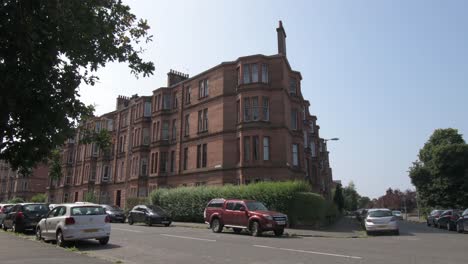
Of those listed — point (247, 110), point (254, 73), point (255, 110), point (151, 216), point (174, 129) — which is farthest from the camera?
point (174, 129)

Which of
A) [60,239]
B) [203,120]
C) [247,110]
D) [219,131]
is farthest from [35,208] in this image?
[203,120]

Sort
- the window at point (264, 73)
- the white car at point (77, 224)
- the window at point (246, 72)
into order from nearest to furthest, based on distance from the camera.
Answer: the white car at point (77, 224) < the window at point (264, 73) < the window at point (246, 72)

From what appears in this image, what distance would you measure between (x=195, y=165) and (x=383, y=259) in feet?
96.9

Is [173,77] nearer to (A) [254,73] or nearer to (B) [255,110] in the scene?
(A) [254,73]

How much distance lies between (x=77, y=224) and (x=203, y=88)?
27398 mm

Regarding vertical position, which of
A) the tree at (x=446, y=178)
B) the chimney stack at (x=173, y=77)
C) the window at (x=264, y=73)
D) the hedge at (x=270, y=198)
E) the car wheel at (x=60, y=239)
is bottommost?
the car wheel at (x=60, y=239)

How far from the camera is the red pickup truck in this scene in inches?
789

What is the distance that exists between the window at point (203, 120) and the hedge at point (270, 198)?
7923mm

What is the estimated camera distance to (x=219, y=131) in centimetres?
3747

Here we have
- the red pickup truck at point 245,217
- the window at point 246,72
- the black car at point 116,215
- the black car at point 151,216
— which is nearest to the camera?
the red pickup truck at point 245,217

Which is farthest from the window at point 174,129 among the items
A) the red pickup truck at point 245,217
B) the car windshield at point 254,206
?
the car windshield at point 254,206

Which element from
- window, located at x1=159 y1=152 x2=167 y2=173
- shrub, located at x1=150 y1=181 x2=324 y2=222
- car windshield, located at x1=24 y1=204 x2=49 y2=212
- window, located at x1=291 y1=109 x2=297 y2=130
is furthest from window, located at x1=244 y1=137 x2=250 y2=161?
car windshield, located at x1=24 y1=204 x2=49 y2=212

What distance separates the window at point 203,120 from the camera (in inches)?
1565

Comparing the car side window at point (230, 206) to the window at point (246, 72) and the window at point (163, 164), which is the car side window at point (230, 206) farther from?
the window at point (163, 164)
